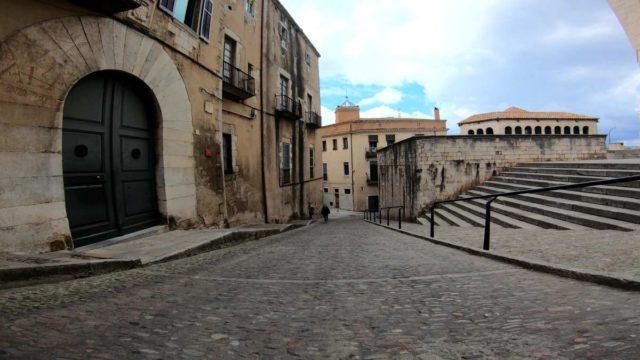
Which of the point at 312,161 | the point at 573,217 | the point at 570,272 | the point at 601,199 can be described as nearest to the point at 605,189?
the point at 601,199

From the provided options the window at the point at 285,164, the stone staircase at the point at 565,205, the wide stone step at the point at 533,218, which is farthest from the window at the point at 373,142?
the wide stone step at the point at 533,218

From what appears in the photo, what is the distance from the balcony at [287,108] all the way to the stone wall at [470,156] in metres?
5.77

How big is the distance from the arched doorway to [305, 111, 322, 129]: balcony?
13311mm

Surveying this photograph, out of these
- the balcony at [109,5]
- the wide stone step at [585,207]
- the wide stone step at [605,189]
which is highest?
the balcony at [109,5]

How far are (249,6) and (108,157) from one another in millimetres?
9226

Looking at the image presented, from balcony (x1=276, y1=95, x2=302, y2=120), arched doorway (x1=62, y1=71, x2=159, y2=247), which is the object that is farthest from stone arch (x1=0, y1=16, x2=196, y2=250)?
balcony (x1=276, y1=95, x2=302, y2=120)

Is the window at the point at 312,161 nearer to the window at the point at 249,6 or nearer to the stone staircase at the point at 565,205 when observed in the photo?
the window at the point at 249,6

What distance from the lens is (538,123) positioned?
41.7 meters

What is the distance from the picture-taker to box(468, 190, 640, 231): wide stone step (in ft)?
20.2

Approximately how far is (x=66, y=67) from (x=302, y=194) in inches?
567

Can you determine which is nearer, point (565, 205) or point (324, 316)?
point (324, 316)

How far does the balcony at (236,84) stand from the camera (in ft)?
35.6

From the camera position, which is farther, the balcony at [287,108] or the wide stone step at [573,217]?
the balcony at [287,108]

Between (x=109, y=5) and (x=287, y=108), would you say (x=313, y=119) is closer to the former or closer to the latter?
(x=287, y=108)
